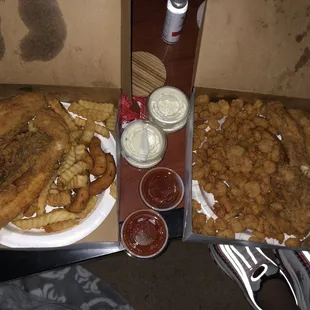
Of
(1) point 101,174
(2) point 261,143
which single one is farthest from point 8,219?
(2) point 261,143

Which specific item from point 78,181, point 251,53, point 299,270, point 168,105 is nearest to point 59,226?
point 78,181

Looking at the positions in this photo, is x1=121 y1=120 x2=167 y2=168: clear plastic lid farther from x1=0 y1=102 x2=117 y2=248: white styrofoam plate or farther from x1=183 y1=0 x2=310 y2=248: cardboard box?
x1=0 y1=102 x2=117 y2=248: white styrofoam plate

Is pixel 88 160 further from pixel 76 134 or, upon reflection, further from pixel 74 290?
pixel 74 290

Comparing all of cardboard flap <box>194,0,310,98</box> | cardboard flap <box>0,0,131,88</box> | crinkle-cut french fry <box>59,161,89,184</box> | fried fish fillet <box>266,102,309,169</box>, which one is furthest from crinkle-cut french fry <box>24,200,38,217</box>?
fried fish fillet <box>266,102,309,169</box>

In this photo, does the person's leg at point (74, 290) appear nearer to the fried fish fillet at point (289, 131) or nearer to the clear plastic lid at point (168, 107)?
the clear plastic lid at point (168, 107)

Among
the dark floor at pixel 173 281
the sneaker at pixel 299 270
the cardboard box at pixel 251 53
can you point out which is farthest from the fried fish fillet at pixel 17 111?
the sneaker at pixel 299 270

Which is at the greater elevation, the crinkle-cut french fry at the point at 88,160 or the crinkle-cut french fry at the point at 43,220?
the crinkle-cut french fry at the point at 88,160
